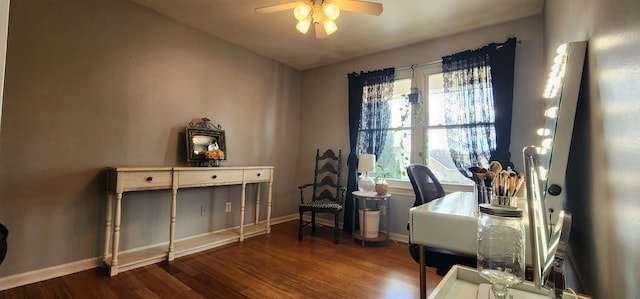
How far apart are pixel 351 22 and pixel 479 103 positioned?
1655mm

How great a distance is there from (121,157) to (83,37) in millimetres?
1109

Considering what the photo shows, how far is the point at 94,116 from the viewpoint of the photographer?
2.45 metres

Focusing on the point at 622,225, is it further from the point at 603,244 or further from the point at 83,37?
the point at 83,37

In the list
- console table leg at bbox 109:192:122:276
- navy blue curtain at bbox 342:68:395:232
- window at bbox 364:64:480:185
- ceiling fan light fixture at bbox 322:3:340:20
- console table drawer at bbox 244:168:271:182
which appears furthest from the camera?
navy blue curtain at bbox 342:68:395:232

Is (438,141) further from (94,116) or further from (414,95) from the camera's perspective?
(94,116)

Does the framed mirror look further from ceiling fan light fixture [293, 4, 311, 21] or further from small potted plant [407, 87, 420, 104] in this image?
small potted plant [407, 87, 420, 104]

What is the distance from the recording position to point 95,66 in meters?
2.45

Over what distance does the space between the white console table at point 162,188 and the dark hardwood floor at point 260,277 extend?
94 millimetres

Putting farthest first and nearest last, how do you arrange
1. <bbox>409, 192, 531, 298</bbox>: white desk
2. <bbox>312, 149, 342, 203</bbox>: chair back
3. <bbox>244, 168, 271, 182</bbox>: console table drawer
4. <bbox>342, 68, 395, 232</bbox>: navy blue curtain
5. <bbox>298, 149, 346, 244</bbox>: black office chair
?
1. <bbox>312, 149, 342, 203</bbox>: chair back
2. <bbox>298, 149, 346, 244</bbox>: black office chair
3. <bbox>342, 68, 395, 232</bbox>: navy blue curtain
4. <bbox>244, 168, 271, 182</bbox>: console table drawer
5. <bbox>409, 192, 531, 298</bbox>: white desk

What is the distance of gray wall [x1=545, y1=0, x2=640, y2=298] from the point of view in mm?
654

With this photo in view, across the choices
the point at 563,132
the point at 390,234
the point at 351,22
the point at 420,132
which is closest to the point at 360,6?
the point at 351,22

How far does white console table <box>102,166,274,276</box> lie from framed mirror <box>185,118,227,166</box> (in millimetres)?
211

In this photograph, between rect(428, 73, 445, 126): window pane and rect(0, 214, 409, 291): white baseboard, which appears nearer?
rect(0, 214, 409, 291): white baseboard

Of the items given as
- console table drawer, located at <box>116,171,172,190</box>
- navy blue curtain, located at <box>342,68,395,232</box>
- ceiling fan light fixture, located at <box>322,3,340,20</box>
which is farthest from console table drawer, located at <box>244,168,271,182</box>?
ceiling fan light fixture, located at <box>322,3,340,20</box>
